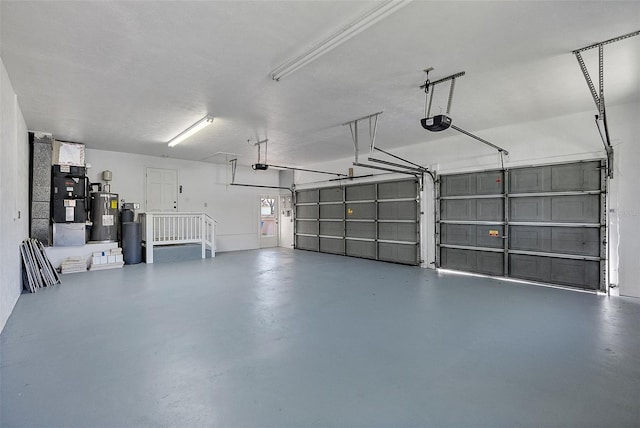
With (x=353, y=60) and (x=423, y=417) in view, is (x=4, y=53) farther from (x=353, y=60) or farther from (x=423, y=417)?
(x=423, y=417)

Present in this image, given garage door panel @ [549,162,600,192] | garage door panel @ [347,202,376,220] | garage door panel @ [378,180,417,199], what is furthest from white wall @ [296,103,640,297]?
garage door panel @ [347,202,376,220]

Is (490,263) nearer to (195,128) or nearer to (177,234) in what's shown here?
(195,128)

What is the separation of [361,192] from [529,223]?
4.18 metres

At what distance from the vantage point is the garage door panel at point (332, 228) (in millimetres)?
9275

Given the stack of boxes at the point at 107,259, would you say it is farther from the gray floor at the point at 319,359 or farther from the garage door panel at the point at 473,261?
the garage door panel at the point at 473,261

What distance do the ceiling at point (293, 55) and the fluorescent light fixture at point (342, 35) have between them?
0.08 metres

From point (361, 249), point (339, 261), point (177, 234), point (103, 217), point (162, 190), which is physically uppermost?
point (162, 190)

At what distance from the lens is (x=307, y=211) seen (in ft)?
34.4

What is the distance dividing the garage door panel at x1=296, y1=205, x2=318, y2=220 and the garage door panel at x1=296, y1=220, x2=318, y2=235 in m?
0.19

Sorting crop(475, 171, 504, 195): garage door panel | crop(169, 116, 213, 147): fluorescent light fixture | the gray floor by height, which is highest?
crop(169, 116, 213, 147): fluorescent light fixture

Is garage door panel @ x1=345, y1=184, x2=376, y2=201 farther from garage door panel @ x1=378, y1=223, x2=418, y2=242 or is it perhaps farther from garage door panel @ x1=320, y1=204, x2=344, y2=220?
garage door panel @ x1=378, y1=223, x2=418, y2=242

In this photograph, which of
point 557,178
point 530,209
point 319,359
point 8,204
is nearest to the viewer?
point 319,359

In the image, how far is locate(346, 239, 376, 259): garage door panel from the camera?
834cm

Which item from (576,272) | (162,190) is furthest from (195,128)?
(576,272)
